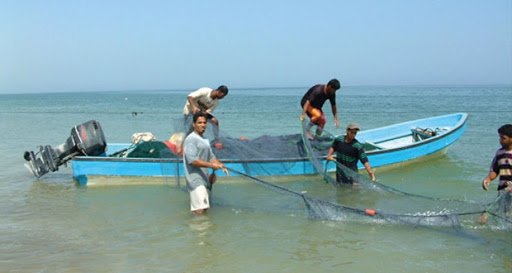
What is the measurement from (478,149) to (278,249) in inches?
404

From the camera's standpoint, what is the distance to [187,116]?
303 inches

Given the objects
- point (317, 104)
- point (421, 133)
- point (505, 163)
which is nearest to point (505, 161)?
point (505, 163)

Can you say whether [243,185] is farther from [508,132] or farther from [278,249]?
[508,132]

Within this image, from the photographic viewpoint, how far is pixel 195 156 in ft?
17.7

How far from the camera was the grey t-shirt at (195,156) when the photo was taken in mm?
5422

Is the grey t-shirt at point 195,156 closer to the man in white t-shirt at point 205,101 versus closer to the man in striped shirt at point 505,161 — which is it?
the man in white t-shirt at point 205,101

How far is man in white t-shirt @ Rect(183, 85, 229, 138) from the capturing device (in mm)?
7699

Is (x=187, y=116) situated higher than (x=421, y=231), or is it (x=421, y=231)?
(x=187, y=116)

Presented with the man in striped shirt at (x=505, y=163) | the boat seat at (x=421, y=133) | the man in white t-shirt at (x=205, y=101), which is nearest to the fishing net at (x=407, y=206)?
the man in striped shirt at (x=505, y=163)

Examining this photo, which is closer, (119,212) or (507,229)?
(507,229)

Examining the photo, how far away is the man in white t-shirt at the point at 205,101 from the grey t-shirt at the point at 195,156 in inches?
79.4

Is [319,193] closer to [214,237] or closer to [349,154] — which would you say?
[349,154]

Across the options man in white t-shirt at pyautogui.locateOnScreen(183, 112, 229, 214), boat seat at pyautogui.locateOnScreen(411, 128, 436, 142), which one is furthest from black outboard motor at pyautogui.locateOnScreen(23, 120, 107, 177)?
boat seat at pyautogui.locateOnScreen(411, 128, 436, 142)

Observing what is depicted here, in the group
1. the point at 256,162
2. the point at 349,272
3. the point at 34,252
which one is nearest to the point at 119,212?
the point at 34,252
